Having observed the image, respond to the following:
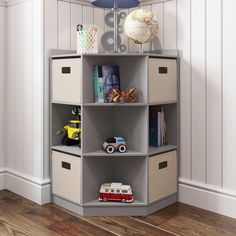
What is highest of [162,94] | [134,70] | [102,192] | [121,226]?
[134,70]

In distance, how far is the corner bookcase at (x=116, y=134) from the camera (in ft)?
6.94

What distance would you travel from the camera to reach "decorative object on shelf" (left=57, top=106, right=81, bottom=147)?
7.51 feet

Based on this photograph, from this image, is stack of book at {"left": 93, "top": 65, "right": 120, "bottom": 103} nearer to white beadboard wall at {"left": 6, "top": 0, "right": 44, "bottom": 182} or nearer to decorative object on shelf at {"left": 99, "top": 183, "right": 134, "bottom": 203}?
white beadboard wall at {"left": 6, "top": 0, "right": 44, "bottom": 182}

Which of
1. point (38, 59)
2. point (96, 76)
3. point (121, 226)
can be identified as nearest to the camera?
point (121, 226)

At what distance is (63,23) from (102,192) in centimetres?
116

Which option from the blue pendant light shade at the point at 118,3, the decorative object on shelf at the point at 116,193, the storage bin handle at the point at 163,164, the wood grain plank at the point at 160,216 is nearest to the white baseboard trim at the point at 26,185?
the decorative object on shelf at the point at 116,193

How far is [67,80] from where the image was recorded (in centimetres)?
220

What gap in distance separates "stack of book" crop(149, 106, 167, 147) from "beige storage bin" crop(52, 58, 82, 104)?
521 millimetres

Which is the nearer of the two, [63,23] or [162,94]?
[162,94]

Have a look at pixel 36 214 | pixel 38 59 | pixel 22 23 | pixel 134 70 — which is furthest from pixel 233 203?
pixel 22 23

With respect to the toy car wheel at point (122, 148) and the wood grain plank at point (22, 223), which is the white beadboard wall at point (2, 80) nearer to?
the wood grain plank at point (22, 223)

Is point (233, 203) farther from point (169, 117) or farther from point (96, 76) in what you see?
point (96, 76)

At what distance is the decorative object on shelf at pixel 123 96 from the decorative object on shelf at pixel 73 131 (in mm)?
351

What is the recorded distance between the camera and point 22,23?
2469 mm
